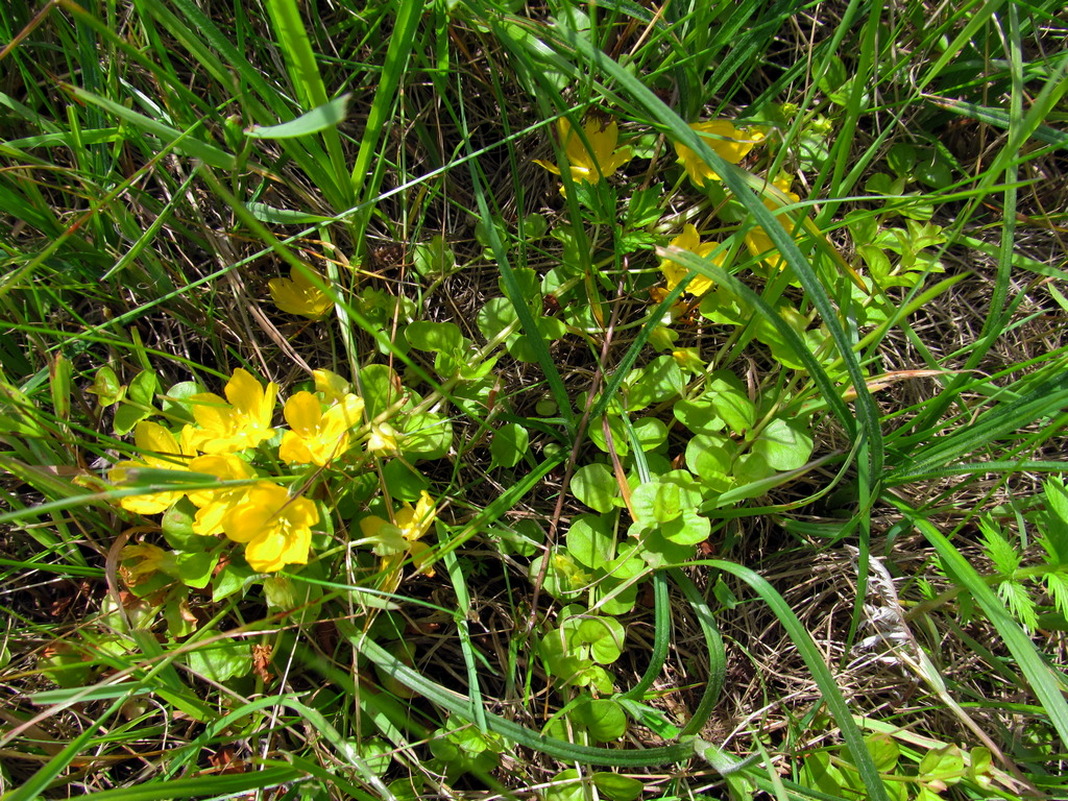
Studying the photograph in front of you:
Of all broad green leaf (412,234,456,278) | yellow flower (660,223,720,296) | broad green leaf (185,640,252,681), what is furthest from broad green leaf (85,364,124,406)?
yellow flower (660,223,720,296)

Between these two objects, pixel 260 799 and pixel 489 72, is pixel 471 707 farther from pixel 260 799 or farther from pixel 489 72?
pixel 489 72

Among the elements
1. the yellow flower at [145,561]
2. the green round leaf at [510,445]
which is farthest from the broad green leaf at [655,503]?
the yellow flower at [145,561]

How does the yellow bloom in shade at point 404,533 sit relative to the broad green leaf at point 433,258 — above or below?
below

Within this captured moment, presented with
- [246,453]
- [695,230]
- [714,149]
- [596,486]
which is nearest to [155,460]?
[246,453]

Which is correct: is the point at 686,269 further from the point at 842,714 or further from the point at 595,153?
the point at 842,714

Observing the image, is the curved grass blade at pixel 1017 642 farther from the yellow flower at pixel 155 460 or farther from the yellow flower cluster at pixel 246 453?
the yellow flower at pixel 155 460

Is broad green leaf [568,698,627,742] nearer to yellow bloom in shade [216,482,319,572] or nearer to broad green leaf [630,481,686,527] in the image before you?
broad green leaf [630,481,686,527]
